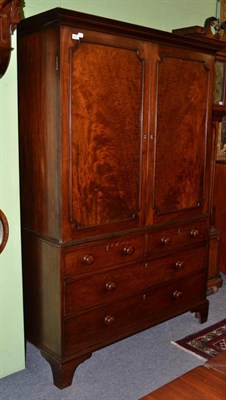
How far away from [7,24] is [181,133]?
4.13ft

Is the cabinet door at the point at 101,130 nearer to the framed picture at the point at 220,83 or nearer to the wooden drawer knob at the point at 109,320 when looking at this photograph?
the wooden drawer knob at the point at 109,320

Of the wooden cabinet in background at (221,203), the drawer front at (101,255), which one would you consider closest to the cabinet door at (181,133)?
the drawer front at (101,255)

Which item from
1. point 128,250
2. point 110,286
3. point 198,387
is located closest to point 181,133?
point 128,250

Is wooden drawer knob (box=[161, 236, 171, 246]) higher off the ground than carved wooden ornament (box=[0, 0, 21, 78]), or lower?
lower

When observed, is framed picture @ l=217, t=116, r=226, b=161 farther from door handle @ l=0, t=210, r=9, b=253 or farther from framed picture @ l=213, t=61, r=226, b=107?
door handle @ l=0, t=210, r=9, b=253

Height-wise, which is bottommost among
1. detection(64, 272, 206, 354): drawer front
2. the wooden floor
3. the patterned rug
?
the patterned rug

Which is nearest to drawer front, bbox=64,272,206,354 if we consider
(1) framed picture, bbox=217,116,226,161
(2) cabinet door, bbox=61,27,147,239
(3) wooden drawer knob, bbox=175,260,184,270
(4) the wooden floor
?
(3) wooden drawer knob, bbox=175,260,184,270

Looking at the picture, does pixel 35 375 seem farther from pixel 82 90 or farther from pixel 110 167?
pixel 82 90

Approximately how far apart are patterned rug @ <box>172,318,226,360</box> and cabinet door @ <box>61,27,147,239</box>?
0.94 m

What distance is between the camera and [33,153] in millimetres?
2432

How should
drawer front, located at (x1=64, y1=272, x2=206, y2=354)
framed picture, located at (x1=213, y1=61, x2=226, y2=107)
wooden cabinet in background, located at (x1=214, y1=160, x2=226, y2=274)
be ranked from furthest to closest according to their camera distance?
wooden cabinet in background, located at (x1=214, y1=160, x2=226, y2=274) → framed picture, located at (x1=213, y1=61, x2=226, y2=107) → drawer front, located at (x1=64, y1=272, x2=206, y2=354)

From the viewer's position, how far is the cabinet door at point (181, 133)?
8.78ft

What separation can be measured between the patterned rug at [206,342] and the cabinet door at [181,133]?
841mm

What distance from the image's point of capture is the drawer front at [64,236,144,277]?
7.75 feet
